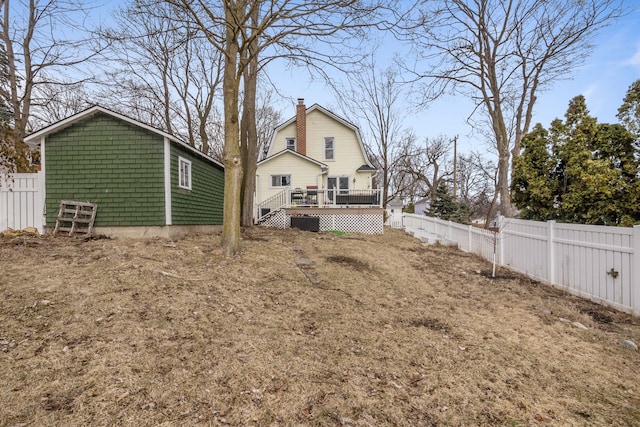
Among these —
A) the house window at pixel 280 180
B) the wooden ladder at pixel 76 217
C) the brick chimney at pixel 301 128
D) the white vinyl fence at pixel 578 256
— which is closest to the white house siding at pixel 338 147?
the brick chimney at pixel 301 128

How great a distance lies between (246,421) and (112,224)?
8431mm

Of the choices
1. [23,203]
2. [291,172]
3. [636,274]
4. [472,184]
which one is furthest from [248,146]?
[472,184]

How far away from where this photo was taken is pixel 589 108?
6.63 metres

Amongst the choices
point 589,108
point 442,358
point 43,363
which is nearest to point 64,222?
point 43,363

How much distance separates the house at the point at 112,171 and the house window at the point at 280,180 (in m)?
10.8

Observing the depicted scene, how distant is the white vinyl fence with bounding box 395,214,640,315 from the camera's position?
16.0 feet

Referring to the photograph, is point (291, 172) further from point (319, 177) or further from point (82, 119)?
point (82, 119)

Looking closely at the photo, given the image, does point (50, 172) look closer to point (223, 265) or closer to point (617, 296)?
point (223, 265)

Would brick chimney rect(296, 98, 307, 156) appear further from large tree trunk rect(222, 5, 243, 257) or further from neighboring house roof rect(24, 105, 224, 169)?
large tree trunk rect(222, 5, 243, 257)

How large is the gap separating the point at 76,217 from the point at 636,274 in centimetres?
1173

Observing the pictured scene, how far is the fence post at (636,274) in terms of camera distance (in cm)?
466

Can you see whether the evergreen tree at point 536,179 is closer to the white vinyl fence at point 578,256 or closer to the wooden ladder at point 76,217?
the white vinyl fence at point 578,256

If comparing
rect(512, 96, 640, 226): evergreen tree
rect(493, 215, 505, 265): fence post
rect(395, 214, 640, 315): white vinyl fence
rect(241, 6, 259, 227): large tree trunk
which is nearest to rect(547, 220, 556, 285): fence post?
rect(395, 214, 640, 315): white vinyl fence

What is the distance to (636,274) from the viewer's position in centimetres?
468
